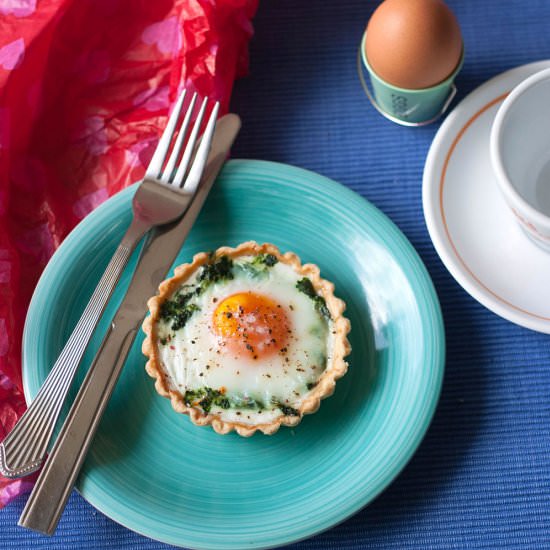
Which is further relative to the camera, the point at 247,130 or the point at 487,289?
the point at 247,130

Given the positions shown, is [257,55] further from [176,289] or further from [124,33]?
[176,289]

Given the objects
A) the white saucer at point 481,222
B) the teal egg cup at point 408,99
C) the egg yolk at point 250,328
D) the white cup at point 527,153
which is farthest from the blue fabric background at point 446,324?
the egg yolk at point 250,328

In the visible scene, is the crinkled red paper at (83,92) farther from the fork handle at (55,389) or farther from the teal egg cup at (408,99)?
the teal egg cup at (408,99)

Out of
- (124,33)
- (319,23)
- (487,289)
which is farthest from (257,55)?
(487,289)

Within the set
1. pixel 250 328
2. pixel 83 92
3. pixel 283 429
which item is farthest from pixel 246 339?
pixel 83 92

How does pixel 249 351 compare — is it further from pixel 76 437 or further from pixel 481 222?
pixel 481 222

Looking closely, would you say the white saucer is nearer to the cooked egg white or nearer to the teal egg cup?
the teal egg cup

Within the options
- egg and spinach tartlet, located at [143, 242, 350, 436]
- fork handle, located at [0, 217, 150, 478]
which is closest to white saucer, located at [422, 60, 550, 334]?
egg and spinach tartlet, located at [143, 242, 350, 436]
